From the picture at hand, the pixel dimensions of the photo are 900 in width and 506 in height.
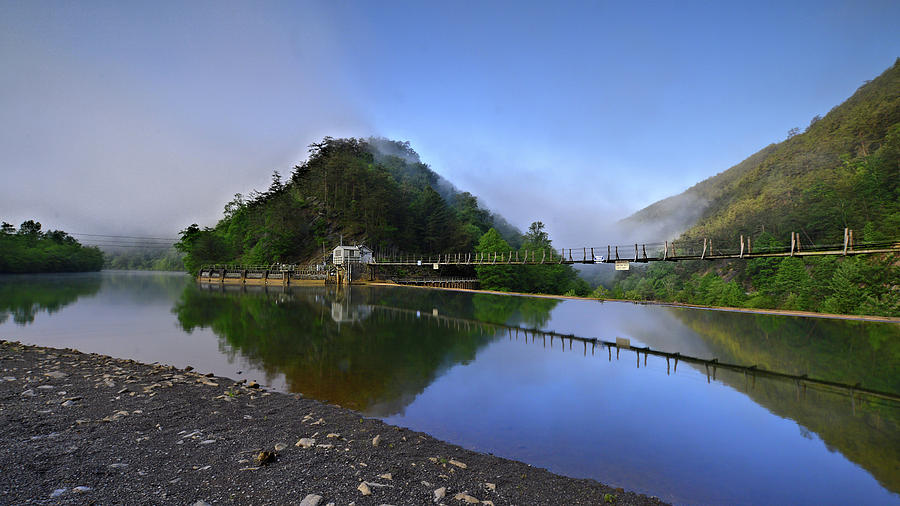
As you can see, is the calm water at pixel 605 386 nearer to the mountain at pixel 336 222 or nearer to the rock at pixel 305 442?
the rock at pixel 305 442

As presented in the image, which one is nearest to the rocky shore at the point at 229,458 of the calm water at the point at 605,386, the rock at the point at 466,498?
the rock at the point at 466,498

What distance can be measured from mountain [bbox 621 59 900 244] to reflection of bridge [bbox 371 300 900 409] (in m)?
29.8

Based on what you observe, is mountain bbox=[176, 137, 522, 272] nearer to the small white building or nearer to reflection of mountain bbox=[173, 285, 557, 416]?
the small white building

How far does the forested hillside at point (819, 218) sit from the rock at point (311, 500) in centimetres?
3089

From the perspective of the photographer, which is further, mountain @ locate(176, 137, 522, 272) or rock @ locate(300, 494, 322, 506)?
mountain @ locate(176, 137, 522, 272)

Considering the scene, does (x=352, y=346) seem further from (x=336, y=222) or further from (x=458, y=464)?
(x=336, y=222)

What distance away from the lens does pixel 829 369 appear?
10.7m

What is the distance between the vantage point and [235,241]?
84375 millimetres

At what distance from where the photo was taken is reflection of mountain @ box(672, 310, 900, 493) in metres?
6.31

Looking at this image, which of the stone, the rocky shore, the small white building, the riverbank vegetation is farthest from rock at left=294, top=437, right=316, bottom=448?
the riverbank vegetation

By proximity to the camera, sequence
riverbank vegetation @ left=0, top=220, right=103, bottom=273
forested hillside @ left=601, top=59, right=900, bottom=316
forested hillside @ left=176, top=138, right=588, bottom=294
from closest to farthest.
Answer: forested hillside @ left=601, top=59, right=900, bottom=316 < forested hillside @ left=176, top=138, right=588, bottom=294 < riverbank vegetation @ left=0, top=220, right=103, bottom=273

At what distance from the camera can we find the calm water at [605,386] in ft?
17.5

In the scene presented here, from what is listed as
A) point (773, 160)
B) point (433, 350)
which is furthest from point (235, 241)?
point (773, 160)

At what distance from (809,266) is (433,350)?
47.9 m
